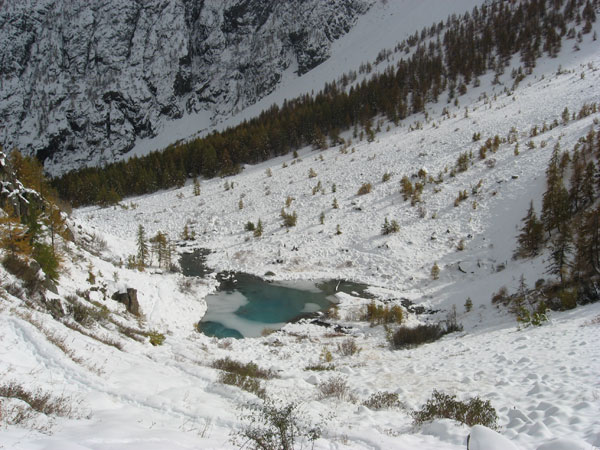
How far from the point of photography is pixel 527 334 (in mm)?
9828

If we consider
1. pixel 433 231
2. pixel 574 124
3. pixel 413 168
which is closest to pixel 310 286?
pixel 433 231

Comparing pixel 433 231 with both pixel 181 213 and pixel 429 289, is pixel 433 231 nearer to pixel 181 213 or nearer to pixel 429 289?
pixel 429 289

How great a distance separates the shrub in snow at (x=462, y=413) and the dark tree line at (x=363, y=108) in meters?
43.3

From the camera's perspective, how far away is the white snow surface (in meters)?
4.86

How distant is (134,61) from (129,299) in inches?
4348

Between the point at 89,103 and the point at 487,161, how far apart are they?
10892 centimetres

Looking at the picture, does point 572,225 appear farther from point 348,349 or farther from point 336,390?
point 336,390

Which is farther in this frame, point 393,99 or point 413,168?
point 393,99

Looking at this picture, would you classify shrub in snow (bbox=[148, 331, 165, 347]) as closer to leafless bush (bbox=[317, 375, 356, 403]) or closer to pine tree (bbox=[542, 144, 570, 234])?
leafless bush (bbox=[317, 375, 356, 403])

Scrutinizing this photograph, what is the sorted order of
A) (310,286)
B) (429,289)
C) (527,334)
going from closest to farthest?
1. (527,334)
2. (429,289)
3. (310,286)

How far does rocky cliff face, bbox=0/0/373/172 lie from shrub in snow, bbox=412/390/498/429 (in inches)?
3729

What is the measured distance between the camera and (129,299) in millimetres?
14414

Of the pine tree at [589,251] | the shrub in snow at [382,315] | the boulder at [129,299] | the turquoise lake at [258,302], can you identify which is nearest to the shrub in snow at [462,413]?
the shrub in snow at [382,315]

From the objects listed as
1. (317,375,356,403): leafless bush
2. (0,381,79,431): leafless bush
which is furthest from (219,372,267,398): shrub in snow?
(0,381,79,431): leafless bush
